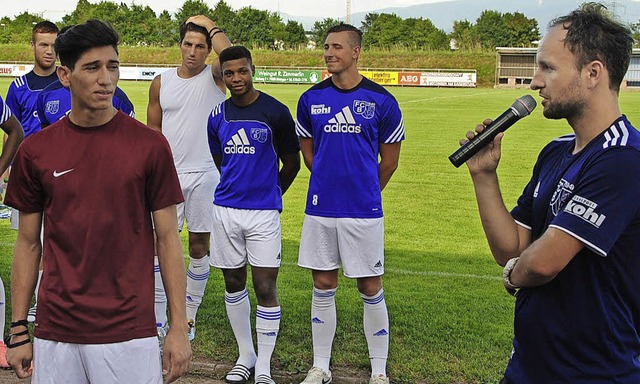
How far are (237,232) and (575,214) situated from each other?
3588 millimetres

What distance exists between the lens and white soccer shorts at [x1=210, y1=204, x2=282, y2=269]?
5.86 m

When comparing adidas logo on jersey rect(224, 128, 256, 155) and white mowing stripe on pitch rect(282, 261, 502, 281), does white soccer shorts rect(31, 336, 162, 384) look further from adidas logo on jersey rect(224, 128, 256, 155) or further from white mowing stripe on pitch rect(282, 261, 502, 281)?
white mowing stripe on pitch rect(282, 261, 502, 281)

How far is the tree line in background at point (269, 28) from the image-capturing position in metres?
89.7

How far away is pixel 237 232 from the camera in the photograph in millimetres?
5914

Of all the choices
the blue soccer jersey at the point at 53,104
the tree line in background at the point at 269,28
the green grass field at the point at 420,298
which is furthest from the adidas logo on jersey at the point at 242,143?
the tree line in background at the point at 269,28

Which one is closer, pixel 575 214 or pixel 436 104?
pixel 575 214

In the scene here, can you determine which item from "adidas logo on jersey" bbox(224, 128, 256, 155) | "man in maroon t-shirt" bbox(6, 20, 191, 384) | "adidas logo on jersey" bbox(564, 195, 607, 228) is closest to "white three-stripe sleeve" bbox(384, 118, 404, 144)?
"adidas logo on jersey" bbox(224, 128, 256, 155)

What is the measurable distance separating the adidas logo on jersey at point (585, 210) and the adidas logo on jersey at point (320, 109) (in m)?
3.26

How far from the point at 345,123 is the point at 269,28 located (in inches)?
3730

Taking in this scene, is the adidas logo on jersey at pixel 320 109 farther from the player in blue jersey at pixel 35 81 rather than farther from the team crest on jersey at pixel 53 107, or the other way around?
the player in blue jersey at pixel 35 81

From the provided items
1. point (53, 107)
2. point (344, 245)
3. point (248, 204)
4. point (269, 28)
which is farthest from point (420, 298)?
point (269, 28)

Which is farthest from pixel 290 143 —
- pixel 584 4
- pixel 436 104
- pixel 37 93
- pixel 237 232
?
pixel 436 104

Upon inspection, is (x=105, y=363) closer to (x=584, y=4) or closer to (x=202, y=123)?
(x=584, y=4)

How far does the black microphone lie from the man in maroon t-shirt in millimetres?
1256
